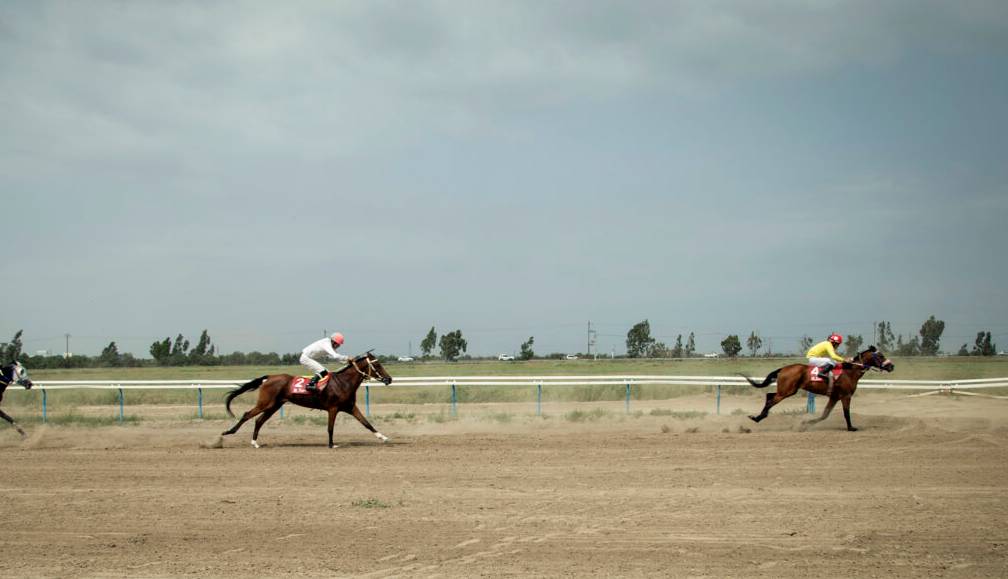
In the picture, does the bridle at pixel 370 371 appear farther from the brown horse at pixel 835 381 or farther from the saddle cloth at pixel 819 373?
the saddle cloth at pixel 819 373

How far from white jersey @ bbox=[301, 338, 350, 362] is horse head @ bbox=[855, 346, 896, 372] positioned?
11031mm

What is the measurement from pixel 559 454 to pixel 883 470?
16.6ft

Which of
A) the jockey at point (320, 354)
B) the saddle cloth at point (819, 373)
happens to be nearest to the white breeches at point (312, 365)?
the jockey at point (320, 354)

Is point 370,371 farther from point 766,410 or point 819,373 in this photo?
point 819,373

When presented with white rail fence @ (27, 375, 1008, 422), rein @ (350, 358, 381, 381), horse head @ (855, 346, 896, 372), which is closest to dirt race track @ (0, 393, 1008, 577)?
rein @ (350, 358, 381, 381)

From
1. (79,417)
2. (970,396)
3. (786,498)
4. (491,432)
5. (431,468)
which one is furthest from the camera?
(970,396)

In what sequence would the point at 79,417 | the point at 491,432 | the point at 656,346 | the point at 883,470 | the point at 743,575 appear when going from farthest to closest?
the point at 656,346, the point at 79,417, the point at 491,432, the point at 883,470, the point at 743,575

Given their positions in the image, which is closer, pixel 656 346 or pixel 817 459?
pixel 817 459

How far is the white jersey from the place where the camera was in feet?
52.3

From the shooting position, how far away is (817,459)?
12.8 meters

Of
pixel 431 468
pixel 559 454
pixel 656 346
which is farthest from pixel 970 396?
pixel 656 346

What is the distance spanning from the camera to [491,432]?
18.7m

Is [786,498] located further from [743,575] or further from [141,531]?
[141,531]

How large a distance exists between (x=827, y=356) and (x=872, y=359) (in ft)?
3.13
